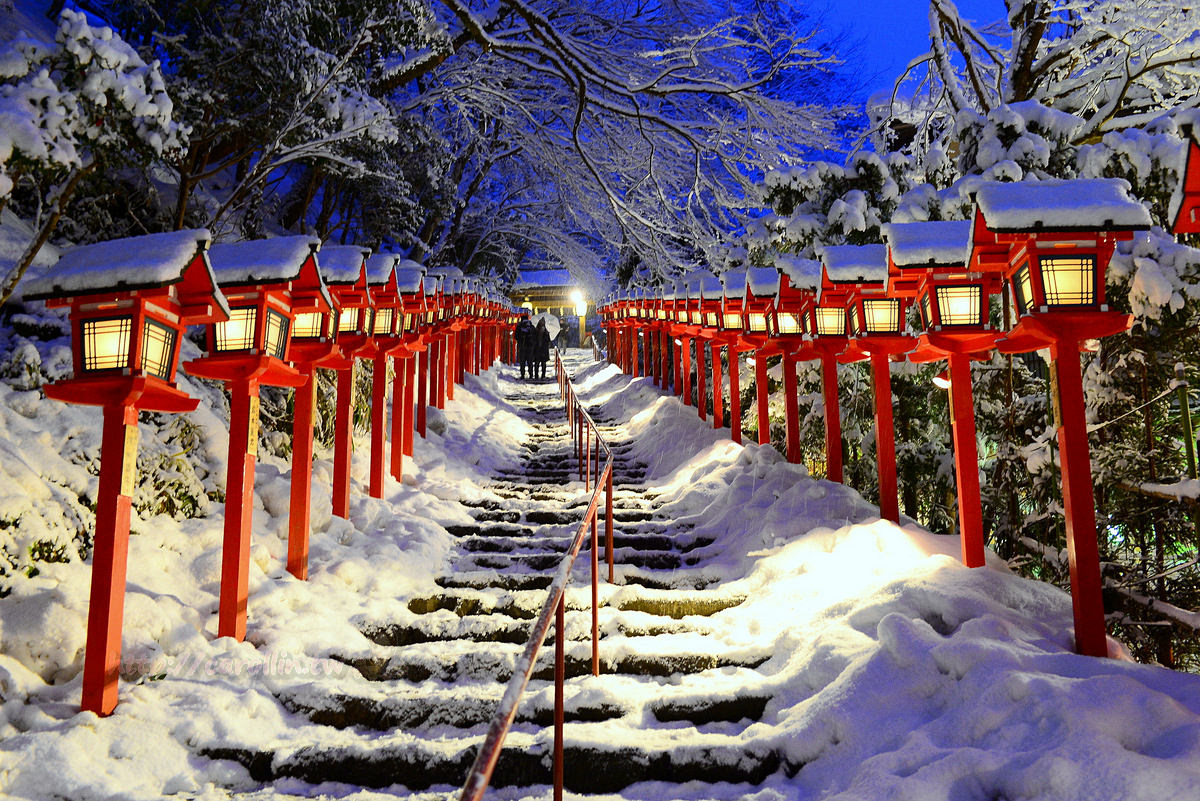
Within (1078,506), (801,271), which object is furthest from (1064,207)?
(801,271)

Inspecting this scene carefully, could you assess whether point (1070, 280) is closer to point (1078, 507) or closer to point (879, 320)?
point (1078, 507)

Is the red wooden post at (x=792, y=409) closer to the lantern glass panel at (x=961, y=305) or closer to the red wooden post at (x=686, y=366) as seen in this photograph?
the lantern glass panel at (x=961, y=305)

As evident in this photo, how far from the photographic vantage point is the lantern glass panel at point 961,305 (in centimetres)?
Answer: 512

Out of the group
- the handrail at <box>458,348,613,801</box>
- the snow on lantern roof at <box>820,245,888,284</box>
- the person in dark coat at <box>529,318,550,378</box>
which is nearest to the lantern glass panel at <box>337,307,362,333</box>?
the handrail at <box>458,348,613,801</box>

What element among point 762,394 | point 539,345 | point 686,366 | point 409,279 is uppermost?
point 539,345

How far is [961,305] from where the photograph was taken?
202 inches

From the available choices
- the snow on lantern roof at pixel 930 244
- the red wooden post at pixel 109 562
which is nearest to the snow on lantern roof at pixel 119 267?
the red wooden post at pixel 109 562

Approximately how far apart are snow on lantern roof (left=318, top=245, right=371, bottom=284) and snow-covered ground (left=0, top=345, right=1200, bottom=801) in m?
1.88

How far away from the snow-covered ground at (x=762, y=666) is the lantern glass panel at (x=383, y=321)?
1.96 metres

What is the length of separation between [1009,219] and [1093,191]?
1.66ft

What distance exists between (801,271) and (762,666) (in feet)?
14.0

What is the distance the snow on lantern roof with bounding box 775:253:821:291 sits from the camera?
7.15 metres

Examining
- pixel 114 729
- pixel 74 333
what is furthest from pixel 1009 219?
pixel 114 729

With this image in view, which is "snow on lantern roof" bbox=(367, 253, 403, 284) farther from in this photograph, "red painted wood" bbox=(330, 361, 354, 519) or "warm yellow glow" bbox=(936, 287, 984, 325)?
"warm yellow glow" bbox=(936, 287, 984, 325)
